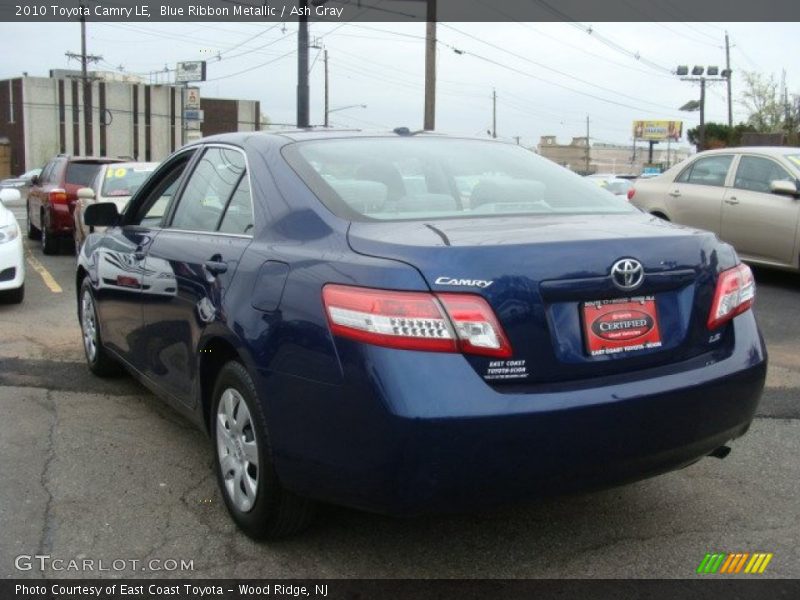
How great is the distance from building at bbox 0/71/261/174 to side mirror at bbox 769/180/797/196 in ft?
170

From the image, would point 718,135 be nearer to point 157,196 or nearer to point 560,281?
point 157,196

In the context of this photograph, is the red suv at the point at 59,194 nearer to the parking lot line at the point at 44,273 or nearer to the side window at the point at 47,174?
the side window at the point at 47,174

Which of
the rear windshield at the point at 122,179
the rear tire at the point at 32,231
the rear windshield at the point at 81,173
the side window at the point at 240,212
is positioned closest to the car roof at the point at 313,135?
the side window at the point at 240,212

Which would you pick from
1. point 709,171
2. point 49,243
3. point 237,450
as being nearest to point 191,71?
point 49,243

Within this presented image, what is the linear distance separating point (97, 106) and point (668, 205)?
58450 millimetres

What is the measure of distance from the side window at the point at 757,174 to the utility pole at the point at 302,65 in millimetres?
13657

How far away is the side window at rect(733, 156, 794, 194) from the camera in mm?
9602

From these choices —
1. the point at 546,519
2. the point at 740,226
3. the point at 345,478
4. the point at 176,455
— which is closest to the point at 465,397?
the point at 345,478

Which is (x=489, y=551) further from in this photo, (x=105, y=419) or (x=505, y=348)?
(x=105, y=419)

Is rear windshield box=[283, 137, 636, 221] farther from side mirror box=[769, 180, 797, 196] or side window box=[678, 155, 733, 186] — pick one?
side window box=[678, 155, 733, 186]

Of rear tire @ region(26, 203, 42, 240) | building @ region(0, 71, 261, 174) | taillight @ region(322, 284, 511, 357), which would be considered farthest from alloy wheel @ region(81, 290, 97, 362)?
building @ region(0, 71, 261, 174)

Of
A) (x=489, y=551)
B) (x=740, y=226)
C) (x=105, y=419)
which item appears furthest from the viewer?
(x=740, y=226)

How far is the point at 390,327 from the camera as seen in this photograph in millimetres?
2646

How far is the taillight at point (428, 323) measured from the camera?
8.65 ft
